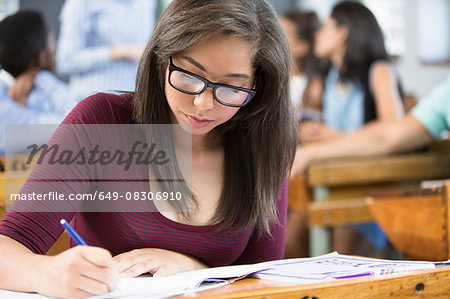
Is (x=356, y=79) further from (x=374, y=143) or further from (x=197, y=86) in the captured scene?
(x=197, y=86)

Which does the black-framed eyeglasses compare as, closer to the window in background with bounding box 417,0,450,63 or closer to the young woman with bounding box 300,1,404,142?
the young woman with bounding box 300,1,404,142

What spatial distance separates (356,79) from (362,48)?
166mm

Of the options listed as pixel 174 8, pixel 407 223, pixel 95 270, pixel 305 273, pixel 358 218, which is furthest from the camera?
pixel 358 218

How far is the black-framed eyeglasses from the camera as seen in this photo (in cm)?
94

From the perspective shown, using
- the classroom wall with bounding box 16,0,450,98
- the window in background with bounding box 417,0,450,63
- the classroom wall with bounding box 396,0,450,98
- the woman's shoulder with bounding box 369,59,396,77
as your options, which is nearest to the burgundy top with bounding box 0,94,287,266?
the woman's shoulder with bounding box 369,59,396,77

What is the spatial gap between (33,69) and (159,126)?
144 centimetres

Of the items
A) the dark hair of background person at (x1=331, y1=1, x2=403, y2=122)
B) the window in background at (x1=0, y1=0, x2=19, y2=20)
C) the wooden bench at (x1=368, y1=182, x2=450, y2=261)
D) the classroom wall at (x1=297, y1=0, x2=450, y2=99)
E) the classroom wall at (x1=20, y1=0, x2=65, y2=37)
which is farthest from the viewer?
the classroom wall at (x1=297, y1=0, x2=450, y2=99)

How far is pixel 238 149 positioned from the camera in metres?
1.22

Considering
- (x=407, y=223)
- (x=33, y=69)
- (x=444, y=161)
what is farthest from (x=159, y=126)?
(x=444, y=161)

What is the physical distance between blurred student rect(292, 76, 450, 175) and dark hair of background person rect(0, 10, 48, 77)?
1140 mm

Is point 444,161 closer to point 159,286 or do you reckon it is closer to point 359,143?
point 359,143

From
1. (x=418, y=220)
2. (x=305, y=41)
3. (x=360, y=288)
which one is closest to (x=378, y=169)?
(x=418, y=220)

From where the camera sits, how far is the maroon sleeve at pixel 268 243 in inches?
47.3

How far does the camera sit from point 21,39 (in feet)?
7.27
